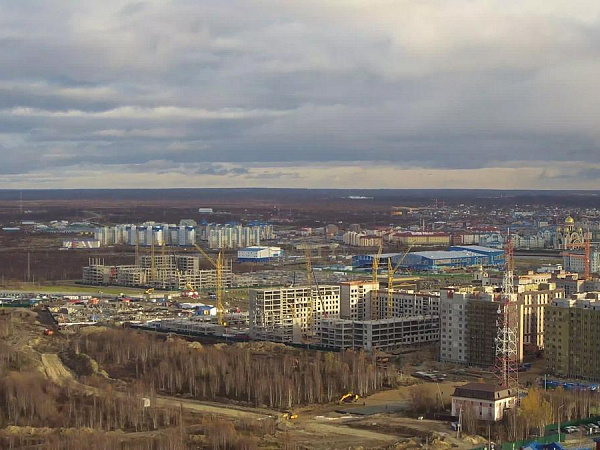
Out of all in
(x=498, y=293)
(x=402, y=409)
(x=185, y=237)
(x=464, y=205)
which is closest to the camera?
(x=402, y=409)

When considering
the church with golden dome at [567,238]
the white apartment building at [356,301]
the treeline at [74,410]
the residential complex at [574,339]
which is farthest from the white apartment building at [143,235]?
the treeline at [74,410]

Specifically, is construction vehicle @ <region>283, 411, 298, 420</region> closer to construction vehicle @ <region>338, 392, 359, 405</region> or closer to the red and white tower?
construction vehicle @ <region>338, 392, 359, 405</region>

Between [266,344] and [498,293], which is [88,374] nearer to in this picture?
[266,344]

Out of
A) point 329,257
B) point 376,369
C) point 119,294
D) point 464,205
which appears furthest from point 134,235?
point 464,205

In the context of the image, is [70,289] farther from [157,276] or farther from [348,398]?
[348,398]

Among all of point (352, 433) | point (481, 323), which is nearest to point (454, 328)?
point (481, 323)

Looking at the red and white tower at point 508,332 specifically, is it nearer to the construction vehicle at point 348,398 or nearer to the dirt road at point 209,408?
the construction vehicle at point 348,398
